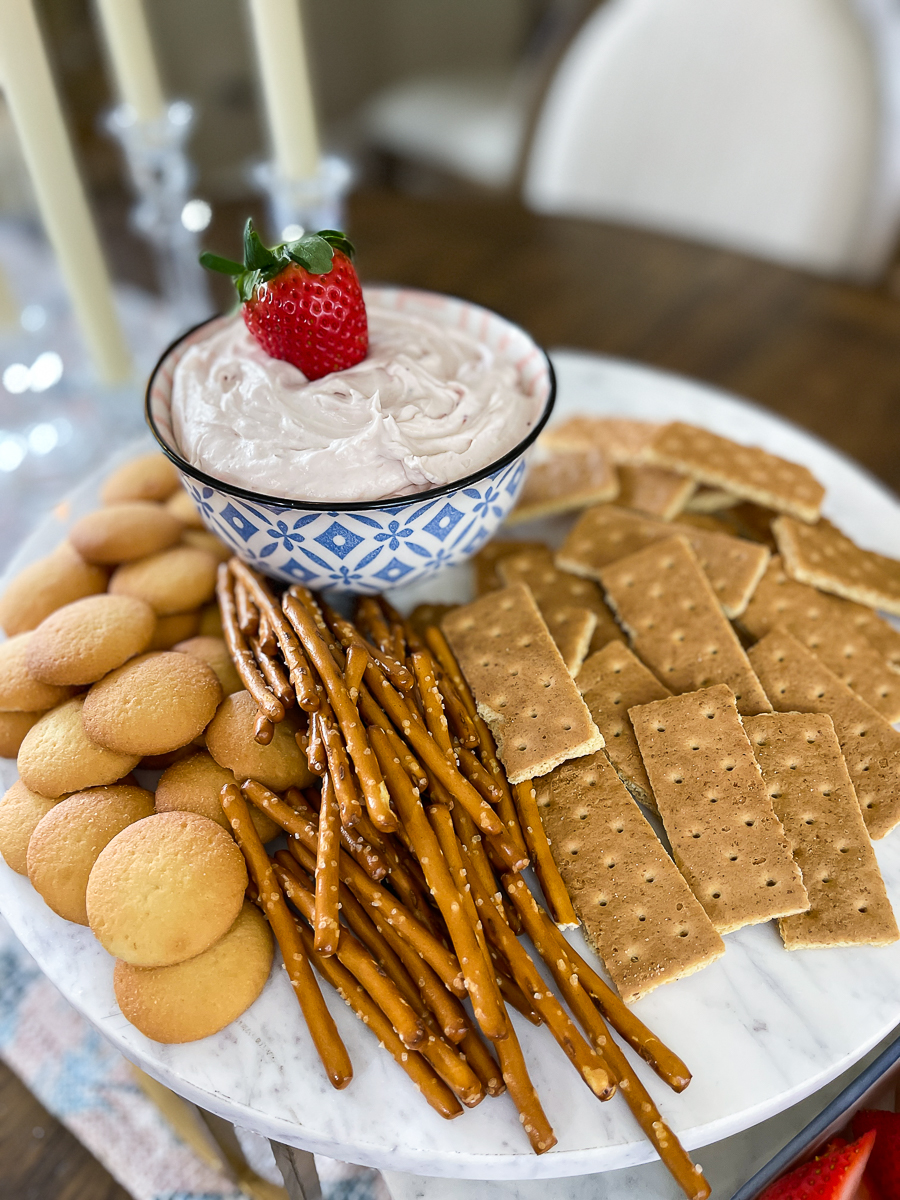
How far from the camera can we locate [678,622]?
0.97 metres

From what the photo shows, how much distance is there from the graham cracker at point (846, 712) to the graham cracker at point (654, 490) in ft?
0.73

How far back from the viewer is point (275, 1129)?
0.65 meters

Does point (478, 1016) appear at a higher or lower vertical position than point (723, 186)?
lower

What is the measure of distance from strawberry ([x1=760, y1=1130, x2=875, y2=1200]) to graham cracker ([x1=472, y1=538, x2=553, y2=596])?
616 mm

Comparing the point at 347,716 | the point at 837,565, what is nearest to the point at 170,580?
the point at 347,716

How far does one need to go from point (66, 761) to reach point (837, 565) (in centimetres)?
85

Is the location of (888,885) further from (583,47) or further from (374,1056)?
(583,47)

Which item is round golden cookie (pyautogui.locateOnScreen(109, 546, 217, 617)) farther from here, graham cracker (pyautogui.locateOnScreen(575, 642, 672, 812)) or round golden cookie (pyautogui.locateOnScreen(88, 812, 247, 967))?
graham cracker (pyautogui.locateOnScreen(575, 642, 672, 812))

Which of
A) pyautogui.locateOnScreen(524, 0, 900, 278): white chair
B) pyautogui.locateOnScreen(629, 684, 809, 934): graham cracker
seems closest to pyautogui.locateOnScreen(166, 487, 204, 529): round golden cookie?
pyautogui.locateOnScreen(629, 684, 809, 934): graham cracker

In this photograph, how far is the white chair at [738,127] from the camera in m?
1.78

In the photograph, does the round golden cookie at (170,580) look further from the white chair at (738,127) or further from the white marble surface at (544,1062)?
the white chair at (738,127)

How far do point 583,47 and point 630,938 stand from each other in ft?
6.81

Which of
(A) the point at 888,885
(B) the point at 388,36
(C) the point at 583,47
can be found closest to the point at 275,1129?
(A) the point at 888,885

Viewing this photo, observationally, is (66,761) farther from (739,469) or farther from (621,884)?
(739,469)
